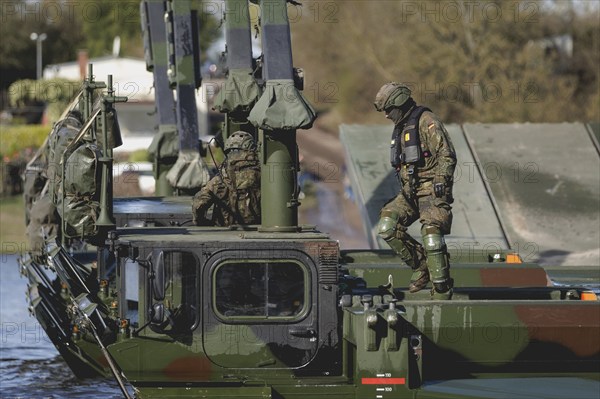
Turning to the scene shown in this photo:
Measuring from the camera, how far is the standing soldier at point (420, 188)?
10.7 meters

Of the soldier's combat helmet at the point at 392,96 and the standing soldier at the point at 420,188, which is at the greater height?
the soldier's combat helmet at the point at 392,96

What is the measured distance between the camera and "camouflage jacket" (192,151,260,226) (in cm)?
1177

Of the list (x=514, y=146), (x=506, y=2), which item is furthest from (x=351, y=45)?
(x=514, y=146)

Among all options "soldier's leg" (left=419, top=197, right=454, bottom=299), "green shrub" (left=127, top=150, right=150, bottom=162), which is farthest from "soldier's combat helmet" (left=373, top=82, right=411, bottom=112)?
"green shrub" (left=127, top=150, right=150, bottom=162)

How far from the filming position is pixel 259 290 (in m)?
10.1

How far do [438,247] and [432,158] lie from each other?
792mm

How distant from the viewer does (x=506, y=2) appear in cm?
4291

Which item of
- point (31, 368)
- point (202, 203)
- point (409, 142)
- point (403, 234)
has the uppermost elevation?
point (409, 142)

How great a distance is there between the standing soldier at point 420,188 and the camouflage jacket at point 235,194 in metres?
1.37

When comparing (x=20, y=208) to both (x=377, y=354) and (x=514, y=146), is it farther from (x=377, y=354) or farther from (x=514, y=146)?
(x=377, y=354)

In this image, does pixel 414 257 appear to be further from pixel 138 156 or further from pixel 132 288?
pixel 138 156

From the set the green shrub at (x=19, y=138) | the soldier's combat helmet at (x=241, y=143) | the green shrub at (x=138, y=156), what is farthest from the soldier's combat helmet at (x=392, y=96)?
the green shrub at (x=19, y=138)

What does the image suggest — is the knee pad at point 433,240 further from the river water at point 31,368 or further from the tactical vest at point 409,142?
the river water at point 31,368

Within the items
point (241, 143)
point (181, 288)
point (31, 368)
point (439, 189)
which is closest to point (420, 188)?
point (439, 189)
